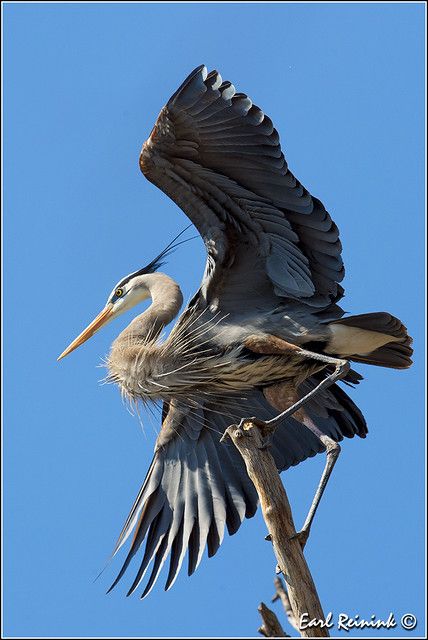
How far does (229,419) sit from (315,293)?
3.58ft

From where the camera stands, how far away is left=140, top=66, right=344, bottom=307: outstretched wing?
5820 mm

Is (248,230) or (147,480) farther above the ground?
(248,230)

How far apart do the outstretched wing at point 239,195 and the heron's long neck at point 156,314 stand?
20.8 inches

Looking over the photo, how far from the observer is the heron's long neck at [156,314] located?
667 cm

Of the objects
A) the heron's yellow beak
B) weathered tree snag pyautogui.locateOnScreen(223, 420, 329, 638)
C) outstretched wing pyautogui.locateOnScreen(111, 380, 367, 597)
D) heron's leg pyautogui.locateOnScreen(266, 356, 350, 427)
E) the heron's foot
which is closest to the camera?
weathered tree snag pyautogui.locateOnScreen(223, 420, 329, 638)

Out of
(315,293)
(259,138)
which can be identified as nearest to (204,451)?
(315,293)

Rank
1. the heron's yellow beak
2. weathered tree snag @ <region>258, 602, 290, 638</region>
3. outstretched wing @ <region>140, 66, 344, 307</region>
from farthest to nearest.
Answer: the heron's yellow beak
outstretched wing @ <region>140, 66, 344, 307</region>
weathered tree snag @ <region>258, 602, 290, 638</region>

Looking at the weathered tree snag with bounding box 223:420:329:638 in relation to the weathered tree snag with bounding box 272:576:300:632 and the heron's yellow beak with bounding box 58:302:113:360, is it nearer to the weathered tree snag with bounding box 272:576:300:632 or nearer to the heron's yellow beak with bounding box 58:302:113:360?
the weathered tree snag with bounding box 272:576:300:632

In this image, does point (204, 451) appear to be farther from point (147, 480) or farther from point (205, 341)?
point (205, 341)

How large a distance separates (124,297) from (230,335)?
143 centimetres

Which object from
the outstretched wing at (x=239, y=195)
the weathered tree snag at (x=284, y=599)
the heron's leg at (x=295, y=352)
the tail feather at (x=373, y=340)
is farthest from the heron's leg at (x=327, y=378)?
the weathered tree snag at (x=284, y=599)

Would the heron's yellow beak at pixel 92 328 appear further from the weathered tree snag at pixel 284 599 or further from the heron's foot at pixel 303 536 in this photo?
the weathered tree snag at pixel 284 599

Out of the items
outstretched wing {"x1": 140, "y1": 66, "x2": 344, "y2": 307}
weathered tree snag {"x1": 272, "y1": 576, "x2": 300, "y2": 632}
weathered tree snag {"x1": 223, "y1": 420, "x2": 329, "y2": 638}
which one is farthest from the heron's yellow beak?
weathered tree snag {"x1": 272, "y1": 576, "x2": 300, "y2": 632}

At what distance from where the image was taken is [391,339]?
6.29m
